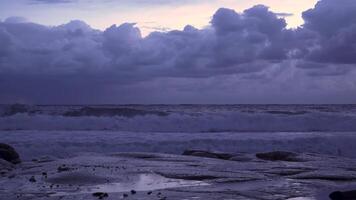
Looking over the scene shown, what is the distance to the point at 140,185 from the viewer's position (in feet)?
29.1

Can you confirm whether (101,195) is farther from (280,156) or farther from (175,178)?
(280,156)

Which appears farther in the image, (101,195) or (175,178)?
(175,178)

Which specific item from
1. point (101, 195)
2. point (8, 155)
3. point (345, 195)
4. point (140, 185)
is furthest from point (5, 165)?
point (345, 195)

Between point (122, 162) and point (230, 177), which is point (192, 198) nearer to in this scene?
point (230, 177)

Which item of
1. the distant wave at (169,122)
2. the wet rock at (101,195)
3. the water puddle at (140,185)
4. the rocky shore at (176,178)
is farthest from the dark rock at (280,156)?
the distant wave at (169,122)

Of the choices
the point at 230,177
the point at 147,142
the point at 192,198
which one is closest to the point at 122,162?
the point at 230,177

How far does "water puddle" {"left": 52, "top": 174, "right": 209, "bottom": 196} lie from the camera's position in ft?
27.1

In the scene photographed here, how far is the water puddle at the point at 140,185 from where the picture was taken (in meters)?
8.27

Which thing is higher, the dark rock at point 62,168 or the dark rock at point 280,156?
the dark rock at point 62,168

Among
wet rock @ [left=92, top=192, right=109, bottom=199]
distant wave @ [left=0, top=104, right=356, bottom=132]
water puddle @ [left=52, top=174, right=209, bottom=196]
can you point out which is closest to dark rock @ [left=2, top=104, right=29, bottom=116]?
distant wave @ [left=0, top=104, right=356, bottom=132]

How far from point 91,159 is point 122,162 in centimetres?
111

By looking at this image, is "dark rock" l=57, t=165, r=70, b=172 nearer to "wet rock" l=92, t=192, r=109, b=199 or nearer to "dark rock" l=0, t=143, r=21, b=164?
"dark rock" l=0, t=143, r=21, b=164

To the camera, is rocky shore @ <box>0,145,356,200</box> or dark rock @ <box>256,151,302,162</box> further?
dark rock @ <box>256,151,302,162</box>

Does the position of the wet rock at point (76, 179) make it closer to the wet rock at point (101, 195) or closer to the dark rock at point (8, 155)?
the wet rock at point (101, 195)
